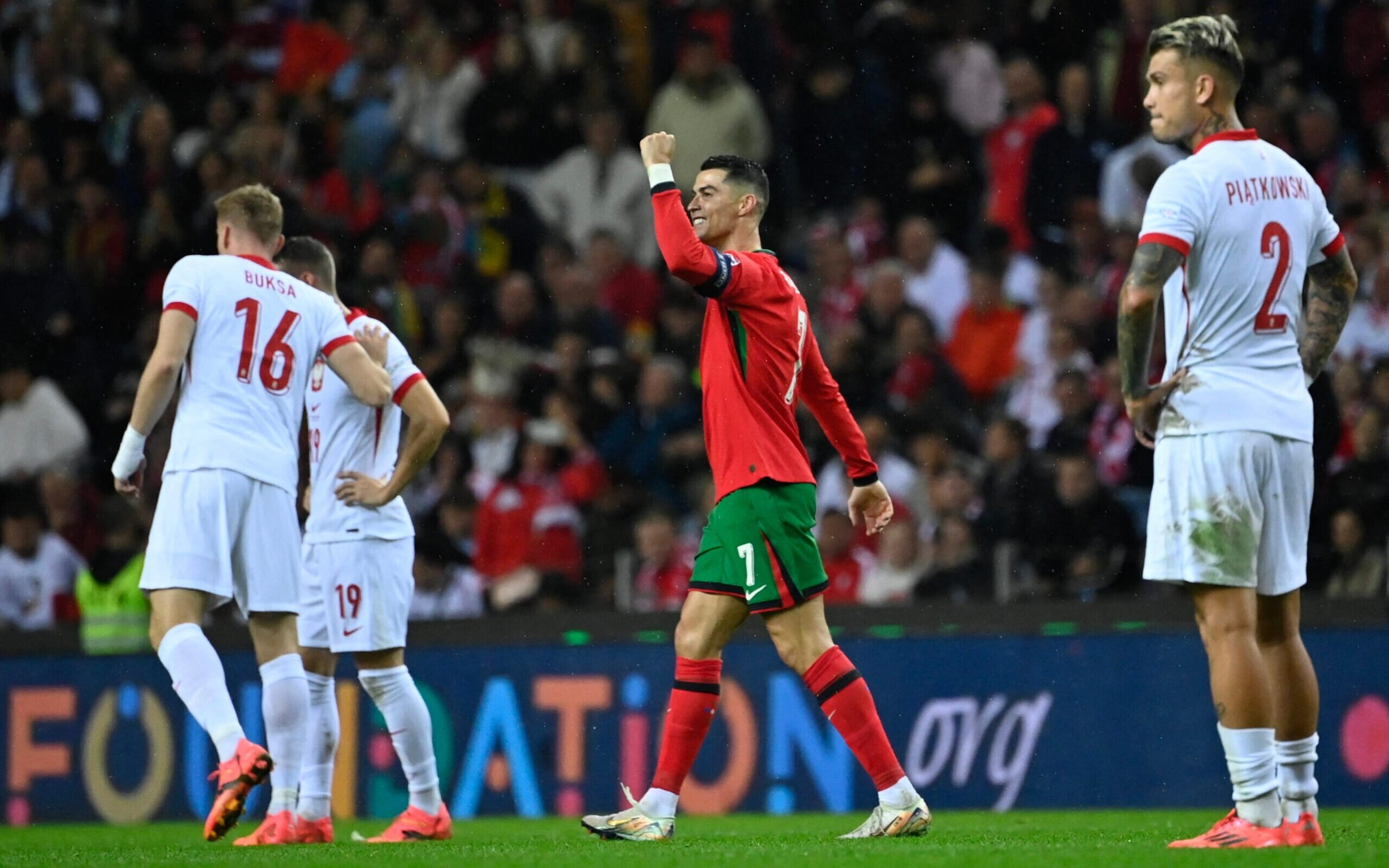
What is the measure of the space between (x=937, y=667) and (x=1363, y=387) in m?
3.01

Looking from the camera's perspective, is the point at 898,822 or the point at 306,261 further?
the point at 306,261

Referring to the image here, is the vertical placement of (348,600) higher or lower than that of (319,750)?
higher

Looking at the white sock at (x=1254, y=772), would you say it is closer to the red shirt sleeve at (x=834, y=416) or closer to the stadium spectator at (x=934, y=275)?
the red shirt sleeve at (x=834, y=416)

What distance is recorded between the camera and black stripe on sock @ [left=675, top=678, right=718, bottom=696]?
639 cm

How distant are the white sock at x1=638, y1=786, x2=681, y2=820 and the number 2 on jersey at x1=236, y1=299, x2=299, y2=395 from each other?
2.07 metres

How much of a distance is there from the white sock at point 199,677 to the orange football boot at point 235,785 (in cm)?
26

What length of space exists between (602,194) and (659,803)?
854 centimetres

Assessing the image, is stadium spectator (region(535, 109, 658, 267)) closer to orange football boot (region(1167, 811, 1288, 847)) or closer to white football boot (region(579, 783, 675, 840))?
white football boot (region(579, 783, 675, 840))

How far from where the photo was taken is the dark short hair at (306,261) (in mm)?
7715

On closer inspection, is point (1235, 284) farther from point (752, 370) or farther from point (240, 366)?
point (240, 366)

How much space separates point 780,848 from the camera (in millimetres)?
6336

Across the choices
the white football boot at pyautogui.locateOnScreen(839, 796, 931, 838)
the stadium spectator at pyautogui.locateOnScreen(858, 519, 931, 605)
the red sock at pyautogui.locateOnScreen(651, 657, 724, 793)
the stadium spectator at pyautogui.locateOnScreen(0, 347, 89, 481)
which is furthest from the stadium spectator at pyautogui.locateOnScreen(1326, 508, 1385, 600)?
the stadium spectator at pyautogui.locateOnScreen(0, 347, 89, 481)

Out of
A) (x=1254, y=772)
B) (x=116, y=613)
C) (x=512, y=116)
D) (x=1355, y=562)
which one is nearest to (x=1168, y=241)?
(x=1254, y=772)

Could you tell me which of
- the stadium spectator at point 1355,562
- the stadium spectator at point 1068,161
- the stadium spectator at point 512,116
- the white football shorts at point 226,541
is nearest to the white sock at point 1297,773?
the white football shorts at point 226,541
